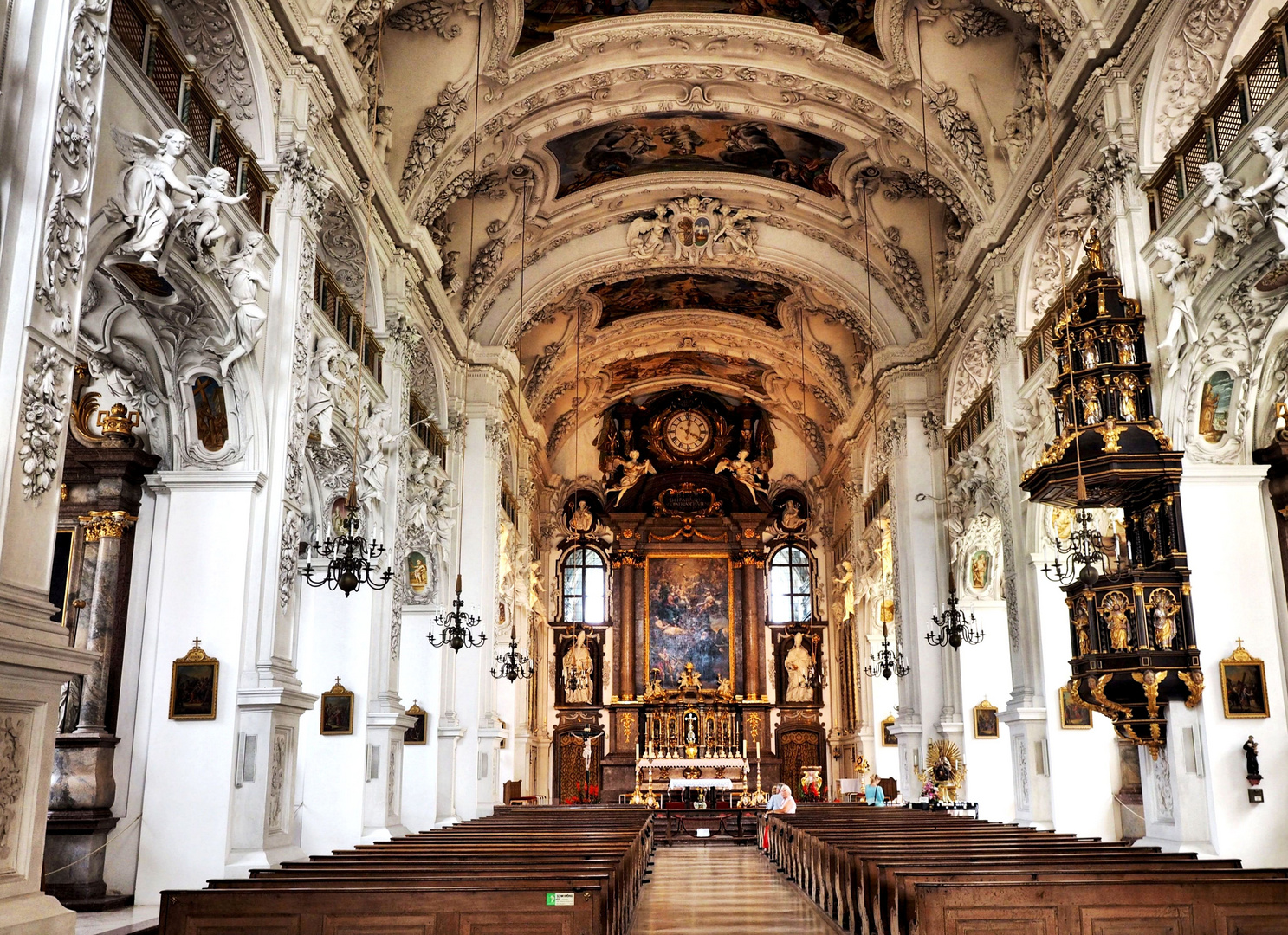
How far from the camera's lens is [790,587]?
33.1m

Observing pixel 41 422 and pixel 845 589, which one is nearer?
pixel 41 422

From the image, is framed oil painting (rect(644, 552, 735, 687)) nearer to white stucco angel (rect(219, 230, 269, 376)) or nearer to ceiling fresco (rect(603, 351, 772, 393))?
ceiling fresco (rect(603, 351, 772, 393))

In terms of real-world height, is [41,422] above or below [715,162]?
below

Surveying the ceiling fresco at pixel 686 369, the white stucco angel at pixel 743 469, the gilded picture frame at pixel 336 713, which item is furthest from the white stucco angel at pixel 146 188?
the white stucco angel at pixel 743 469

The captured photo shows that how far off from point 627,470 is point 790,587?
5.55m

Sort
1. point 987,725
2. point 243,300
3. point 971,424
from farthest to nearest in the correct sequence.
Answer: point 971,424, point 987,725, point 243,300

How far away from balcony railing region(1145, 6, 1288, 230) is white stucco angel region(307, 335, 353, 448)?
8.07 metres

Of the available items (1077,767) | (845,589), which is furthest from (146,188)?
(845,589)

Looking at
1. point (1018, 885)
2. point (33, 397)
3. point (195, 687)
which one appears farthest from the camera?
point (195, 687)

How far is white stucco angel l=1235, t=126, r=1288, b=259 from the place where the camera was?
27.2 ft

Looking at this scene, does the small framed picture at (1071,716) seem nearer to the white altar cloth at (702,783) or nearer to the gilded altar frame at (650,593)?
the white altar cloth at (702,783)

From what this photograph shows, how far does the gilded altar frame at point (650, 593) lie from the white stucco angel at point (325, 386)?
20.4m

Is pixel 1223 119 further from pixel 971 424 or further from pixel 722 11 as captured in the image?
pixel 971 424

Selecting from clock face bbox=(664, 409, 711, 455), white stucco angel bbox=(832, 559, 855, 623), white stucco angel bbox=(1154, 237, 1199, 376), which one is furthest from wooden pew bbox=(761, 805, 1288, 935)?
clock face bbox=(664, 409, 711, 455)
